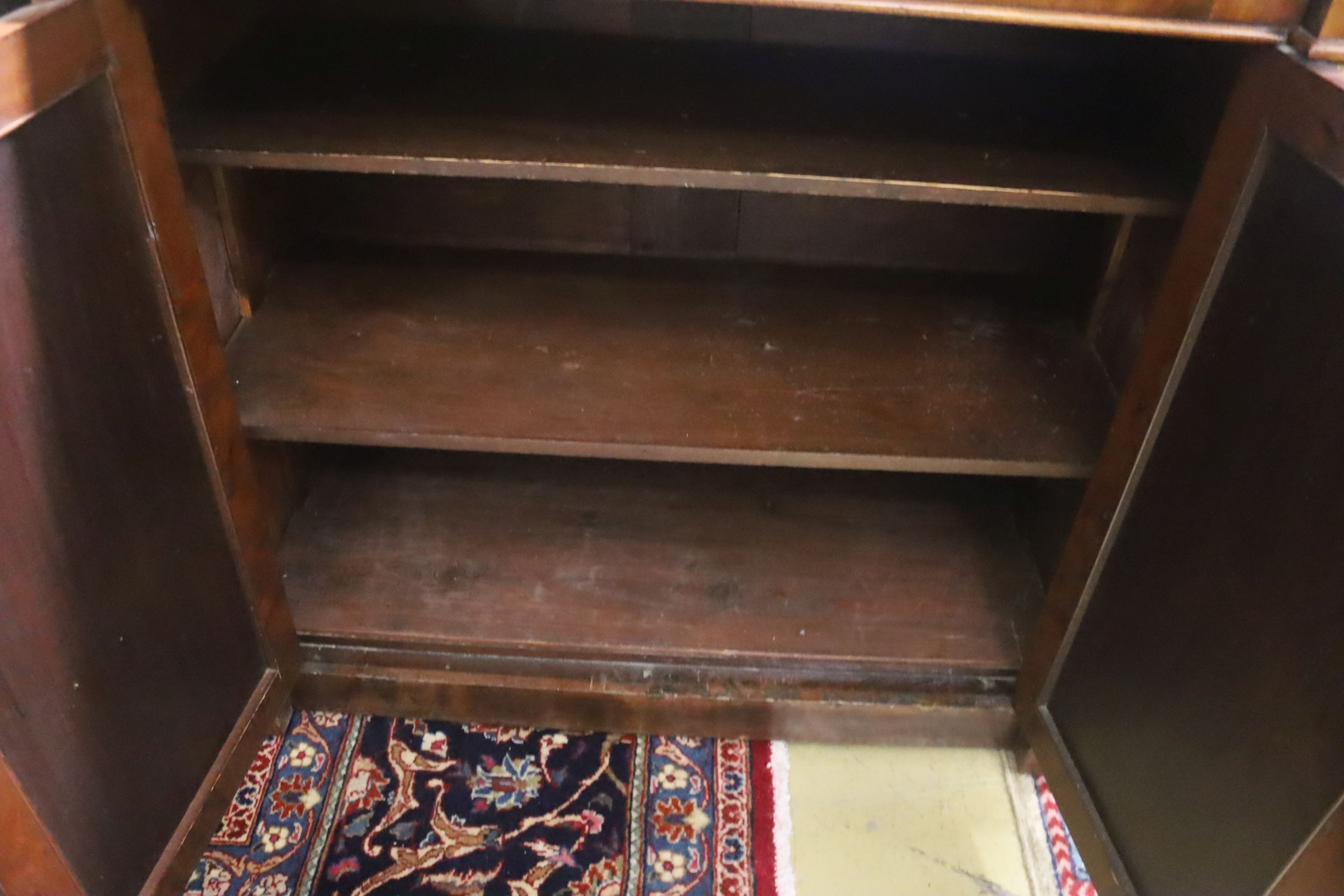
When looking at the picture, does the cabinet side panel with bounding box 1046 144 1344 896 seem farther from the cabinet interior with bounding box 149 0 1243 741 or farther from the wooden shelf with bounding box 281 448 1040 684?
the wooden shelf with bounding box 281 448 1040 684

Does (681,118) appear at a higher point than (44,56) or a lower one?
lower

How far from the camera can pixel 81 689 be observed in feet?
2.56

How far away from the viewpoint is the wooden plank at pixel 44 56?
62 cm

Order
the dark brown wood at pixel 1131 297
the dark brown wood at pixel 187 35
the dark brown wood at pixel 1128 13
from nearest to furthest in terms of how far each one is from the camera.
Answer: the dark brown wood at pixel 1128 13 < the dark brown wood at pixel 187 35 < the dark brown wood at pixel 1131 297

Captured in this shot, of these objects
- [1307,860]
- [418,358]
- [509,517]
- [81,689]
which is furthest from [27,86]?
[1307,860]

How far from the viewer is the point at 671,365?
1168mm

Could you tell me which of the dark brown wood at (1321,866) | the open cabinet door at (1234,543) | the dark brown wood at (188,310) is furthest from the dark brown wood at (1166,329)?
the dark brown wood at (188,310)

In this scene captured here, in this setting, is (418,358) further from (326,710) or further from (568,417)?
(326,710)

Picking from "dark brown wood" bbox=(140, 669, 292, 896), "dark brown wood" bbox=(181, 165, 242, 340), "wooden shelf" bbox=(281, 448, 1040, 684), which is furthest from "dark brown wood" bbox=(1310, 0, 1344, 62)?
"dark brown wood" bbox=(140, 669, 292, 896)

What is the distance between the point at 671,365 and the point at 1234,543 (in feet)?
2.02

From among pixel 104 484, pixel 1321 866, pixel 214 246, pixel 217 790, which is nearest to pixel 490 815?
pixel 217 790

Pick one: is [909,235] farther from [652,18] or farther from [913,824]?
[913,824]

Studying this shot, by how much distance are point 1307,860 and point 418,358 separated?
96 centimetres

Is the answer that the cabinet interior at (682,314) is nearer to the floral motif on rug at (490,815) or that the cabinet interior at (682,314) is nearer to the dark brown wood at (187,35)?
the dark brown wood at (187,35)
